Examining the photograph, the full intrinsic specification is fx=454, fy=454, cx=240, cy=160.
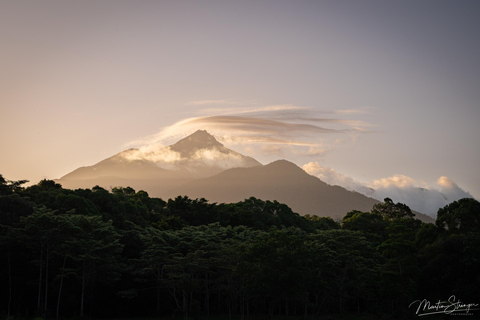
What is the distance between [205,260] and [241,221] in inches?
1048

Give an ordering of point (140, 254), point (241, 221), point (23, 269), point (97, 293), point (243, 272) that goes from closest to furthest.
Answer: point (243, 272), point (23, 269), point (97, 293), point (140, 254), point (241, 221)

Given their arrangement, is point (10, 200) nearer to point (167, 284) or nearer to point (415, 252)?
point (167, 284)

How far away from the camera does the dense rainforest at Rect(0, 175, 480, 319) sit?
4100 centimetres

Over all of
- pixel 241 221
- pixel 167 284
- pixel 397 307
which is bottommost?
pixel 397 307

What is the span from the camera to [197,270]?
148 feet

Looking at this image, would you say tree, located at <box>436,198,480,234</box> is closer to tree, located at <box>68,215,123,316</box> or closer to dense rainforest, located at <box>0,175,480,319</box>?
dense rainforest, located at <box>0,175,480,319</box>

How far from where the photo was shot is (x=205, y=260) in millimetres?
44562

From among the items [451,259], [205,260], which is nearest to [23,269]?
[205,260]

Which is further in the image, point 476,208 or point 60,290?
point 476,208
